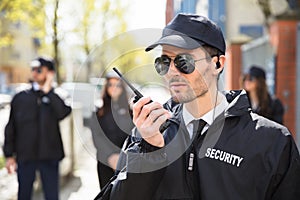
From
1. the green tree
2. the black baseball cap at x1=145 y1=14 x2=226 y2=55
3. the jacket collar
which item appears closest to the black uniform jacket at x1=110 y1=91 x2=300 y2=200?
the jacket collar

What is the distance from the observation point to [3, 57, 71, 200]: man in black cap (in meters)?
5.09

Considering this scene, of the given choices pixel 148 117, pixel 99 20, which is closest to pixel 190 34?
pixel 148 117

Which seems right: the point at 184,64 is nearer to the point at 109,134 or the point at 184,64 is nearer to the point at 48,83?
the point at 109,134

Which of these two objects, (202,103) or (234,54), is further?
(234,54)

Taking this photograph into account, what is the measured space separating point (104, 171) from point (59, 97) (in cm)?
183

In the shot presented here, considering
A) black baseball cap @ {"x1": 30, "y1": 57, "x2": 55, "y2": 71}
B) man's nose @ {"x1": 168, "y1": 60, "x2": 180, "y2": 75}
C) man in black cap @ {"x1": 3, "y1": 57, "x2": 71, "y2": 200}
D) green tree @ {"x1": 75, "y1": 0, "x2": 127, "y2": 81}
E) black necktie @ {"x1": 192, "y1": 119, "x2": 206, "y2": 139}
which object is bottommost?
man in black cap @ {"x1": 3, "y1": 57, "x2": 71, "y2": 200}

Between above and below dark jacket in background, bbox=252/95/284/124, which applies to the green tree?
above

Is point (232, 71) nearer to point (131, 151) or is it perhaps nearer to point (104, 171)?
point (104, 171)

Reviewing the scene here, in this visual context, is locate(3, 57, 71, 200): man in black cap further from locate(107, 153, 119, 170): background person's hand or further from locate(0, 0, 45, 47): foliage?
locate(107, 153, 119, 170): background person's hand

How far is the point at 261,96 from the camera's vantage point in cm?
546

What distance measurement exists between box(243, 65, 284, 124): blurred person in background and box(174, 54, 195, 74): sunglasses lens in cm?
362

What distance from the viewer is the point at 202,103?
6.59ft

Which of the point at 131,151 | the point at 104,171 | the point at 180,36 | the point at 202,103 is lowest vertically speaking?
the point at 104,171

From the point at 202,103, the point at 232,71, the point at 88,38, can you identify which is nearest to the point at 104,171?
the point at 202,103
